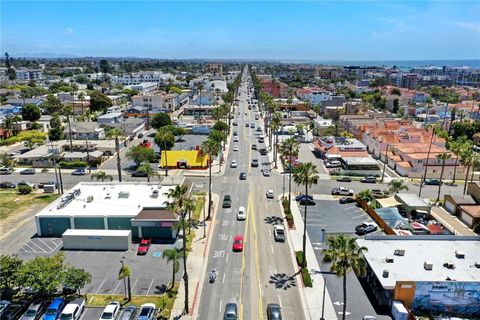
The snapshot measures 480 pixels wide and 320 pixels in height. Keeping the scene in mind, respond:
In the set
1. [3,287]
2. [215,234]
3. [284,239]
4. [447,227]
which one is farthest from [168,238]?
[447,227]

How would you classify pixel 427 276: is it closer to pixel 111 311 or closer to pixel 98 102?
pixel 111 311

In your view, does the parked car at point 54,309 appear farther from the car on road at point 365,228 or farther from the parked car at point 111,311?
the car on road at point 365,228

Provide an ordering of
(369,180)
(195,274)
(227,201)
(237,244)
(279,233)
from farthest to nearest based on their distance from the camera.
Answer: (369,180), (227,201), (279,233), (237,244), (195,274)

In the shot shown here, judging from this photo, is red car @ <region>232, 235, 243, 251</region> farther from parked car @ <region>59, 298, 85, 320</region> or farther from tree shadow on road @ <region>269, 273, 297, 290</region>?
parked car @ <region>59, 298, 85, 320</region>

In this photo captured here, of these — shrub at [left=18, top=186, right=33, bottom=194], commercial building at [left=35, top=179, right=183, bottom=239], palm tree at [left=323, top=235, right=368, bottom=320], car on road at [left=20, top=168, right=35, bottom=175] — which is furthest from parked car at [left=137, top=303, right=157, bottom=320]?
car on road at [left=20, top=168, right=35, bottom=175]

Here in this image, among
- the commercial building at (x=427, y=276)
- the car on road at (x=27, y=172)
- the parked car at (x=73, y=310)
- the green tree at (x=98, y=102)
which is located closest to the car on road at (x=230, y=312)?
the parked car at (x=73, y=310)

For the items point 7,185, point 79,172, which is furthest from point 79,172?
point 7,185
